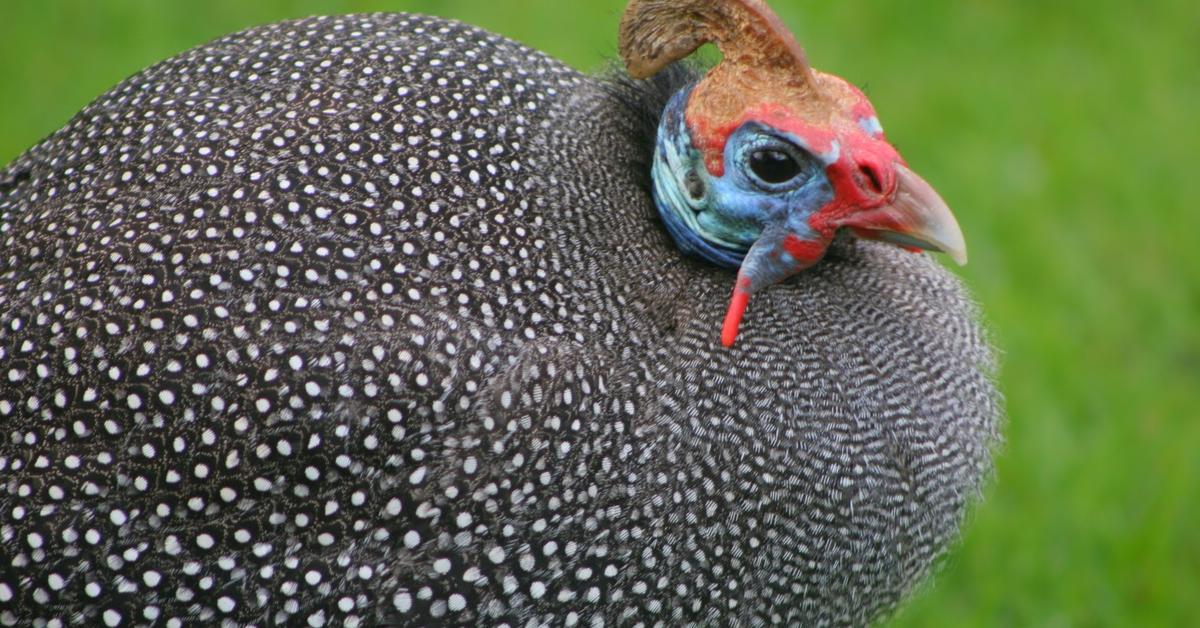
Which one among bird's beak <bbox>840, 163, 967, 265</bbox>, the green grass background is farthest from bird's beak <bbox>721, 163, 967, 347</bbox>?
the green grass background

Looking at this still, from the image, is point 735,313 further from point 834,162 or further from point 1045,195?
point 1045,195

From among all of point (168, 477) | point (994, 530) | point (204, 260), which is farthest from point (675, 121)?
point (994, 530)

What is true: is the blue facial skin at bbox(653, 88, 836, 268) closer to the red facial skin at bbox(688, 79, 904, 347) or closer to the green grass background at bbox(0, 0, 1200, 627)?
the red facial skin at bbox(688, 79, 904, 347)

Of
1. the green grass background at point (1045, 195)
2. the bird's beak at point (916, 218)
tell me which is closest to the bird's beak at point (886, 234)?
the bird's beak at point (916, 218)

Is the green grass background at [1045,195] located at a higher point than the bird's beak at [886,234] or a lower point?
lower

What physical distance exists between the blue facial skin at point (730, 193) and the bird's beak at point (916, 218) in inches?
3.7

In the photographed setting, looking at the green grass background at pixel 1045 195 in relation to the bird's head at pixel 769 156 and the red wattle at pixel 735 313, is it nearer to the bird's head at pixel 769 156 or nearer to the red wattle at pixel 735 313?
the bird's head at pixel 769 156

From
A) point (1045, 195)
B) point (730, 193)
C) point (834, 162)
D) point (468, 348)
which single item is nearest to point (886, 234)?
point (834, 162)

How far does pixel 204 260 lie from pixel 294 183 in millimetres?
211

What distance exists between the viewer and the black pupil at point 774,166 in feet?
7.74

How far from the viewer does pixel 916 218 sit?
7.79ft

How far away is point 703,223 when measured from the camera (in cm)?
249

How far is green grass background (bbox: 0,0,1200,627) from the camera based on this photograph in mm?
3988

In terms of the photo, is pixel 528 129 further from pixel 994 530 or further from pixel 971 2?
pixel 971 2
